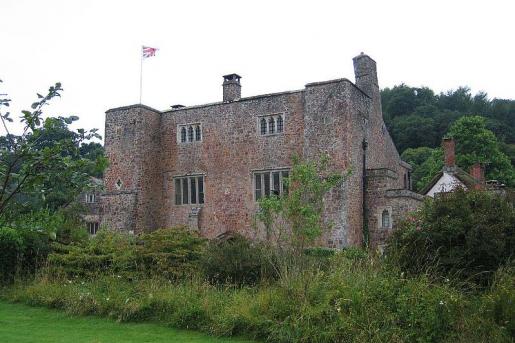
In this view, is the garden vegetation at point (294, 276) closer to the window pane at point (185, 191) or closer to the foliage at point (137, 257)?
the foliage at point (137, 257)

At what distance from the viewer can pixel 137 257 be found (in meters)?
14.2

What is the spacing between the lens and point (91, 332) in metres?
9.84

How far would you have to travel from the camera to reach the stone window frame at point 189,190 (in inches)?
1024

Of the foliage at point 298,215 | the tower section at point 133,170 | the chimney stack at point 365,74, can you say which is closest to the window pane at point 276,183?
the chimney stack at point 365,74

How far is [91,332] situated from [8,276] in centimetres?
693

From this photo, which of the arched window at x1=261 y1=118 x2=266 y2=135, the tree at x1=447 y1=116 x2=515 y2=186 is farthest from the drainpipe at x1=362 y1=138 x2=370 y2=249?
the tree at x1=447 y1=116 x2=515 y2=186

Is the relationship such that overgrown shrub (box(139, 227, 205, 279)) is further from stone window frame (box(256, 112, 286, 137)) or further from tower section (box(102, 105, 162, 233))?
tower section (box(102, 105, 162, 233))

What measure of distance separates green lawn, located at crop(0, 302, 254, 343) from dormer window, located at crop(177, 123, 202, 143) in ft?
→ 50.4

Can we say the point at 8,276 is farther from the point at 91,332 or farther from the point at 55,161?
the point at 55,161

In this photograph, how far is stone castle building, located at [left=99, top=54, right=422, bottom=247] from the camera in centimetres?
2252

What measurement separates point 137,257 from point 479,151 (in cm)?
3800

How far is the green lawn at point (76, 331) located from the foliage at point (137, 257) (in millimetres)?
2504

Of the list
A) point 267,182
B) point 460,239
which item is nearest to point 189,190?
point 267,182

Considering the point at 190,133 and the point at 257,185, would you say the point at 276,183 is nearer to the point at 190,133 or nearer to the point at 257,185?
the point at 257,185
